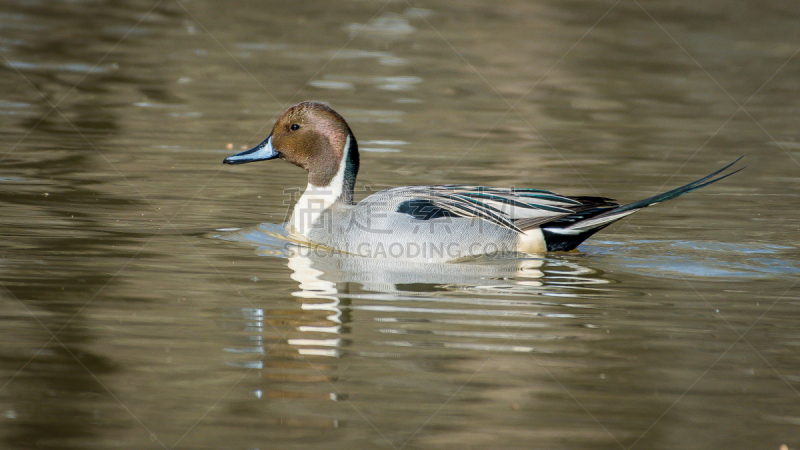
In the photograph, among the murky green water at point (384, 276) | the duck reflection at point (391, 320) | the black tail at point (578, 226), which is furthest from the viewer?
the black tail at point (578, 226)

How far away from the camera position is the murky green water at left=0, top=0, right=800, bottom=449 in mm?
4059

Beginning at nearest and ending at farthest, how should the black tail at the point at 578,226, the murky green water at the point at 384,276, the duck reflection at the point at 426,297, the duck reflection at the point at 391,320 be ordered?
the murky green water at the point at 384,276 → the duck reflection at the point at 391,320 → the duck reflection at the point at 426,297 → the black tail at the point at 578,226

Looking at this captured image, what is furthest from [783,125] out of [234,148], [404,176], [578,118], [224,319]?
[224,319]

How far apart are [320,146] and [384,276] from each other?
1484 millimetres

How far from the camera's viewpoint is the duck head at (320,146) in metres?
7.22

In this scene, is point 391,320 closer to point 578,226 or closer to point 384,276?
point 384,276

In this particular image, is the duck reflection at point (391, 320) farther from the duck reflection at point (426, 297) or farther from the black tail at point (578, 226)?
the black tail at point (578, 226)

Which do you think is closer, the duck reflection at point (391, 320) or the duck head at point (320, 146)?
the duck reflection at point (391, 320)

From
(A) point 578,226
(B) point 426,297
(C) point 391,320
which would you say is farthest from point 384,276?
(A) point 578,226

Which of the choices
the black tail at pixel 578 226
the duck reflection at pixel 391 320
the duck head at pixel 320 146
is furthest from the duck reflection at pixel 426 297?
the duck head at pixel 320 146

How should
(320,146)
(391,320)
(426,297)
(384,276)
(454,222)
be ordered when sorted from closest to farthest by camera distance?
(391,320) < (426,297) < (384,276) < (454,222) < (320,146)

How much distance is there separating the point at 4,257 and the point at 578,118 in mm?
7698

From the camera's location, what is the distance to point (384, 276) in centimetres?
616

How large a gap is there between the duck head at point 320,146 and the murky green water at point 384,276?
0.55 meters
